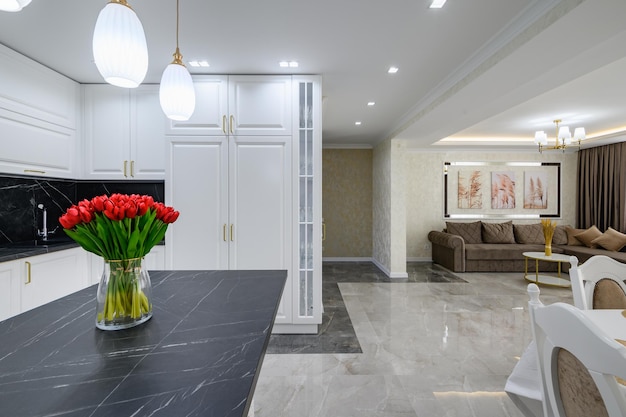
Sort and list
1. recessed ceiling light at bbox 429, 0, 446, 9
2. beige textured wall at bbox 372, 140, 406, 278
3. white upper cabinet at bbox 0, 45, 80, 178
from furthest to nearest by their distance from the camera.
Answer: beige textured wall at bbox 372, 140, 406, 278, white upper cabinet at bbox 0, 45, 80, 178, recessed ceiling light at bbox 429, 0, 446, 9

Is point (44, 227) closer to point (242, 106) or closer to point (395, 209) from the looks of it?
point (242, 106)

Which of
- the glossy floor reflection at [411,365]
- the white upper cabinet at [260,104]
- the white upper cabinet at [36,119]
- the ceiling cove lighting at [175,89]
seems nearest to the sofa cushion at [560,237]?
the glossy floor reflection at [411,365]

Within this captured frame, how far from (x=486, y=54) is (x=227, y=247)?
287cm

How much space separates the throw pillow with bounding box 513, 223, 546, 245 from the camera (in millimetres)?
6371

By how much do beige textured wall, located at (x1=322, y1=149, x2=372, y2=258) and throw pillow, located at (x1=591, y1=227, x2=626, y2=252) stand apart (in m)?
4.27

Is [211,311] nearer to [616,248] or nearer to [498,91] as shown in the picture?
[498,91]

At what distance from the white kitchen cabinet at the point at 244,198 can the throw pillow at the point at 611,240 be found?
589 cm

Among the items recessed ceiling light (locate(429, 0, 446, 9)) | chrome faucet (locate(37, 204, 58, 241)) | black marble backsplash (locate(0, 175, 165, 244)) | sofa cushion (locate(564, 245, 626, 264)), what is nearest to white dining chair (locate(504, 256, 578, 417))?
recessed ceiling light (locate(429, 0, 446, 9))

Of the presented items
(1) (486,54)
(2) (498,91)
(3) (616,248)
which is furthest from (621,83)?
(3) (616,248)

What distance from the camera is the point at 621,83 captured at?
346 cm

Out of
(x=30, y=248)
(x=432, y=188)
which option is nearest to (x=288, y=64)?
(x=30, y=248)

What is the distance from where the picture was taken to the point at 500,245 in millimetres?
6164

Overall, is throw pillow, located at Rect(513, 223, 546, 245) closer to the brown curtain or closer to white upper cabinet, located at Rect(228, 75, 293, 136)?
the brown curtain

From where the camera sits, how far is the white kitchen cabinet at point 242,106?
3025 millimetres
